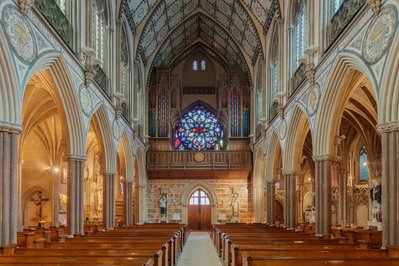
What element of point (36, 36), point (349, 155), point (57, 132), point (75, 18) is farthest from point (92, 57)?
point (349, 155)

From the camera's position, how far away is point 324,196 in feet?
54.9

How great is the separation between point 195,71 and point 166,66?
3256 mm

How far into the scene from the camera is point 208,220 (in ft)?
120

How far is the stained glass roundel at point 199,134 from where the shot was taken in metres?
38.2

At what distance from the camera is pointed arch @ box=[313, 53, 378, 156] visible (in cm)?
1447

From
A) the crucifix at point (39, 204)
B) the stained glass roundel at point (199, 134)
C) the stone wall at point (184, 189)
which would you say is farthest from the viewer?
the stained glass roundel at point (199, 134)

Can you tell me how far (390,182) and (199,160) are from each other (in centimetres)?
2442

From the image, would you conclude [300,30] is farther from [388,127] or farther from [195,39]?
[195,39]

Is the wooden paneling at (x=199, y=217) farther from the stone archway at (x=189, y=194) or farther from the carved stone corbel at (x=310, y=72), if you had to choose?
the carved stone corbel at (x=310, y=72)

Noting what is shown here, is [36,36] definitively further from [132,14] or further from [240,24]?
[240,24]

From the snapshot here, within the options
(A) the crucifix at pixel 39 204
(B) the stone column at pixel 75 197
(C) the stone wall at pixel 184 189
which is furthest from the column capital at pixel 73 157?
(C) the stone wall at pixel 184 189

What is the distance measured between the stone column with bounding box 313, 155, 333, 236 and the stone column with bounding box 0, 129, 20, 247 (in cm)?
975

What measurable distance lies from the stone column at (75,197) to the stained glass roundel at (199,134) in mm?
20889

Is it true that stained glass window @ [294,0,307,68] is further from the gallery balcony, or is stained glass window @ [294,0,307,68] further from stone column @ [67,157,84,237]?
the gallery balcony
